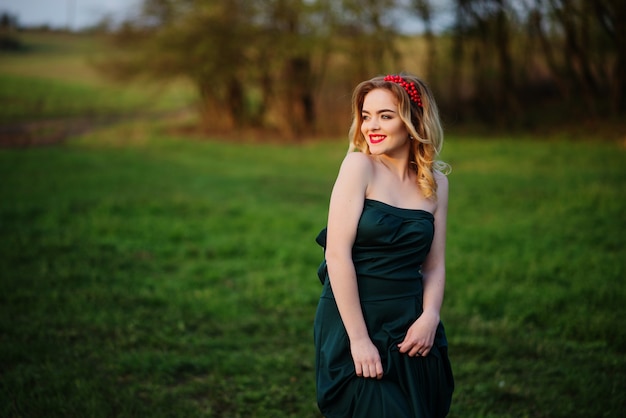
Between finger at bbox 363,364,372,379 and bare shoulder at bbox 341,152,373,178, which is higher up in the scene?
bare shoulder at bbox 341,152,373,178

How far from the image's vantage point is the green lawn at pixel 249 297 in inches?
161

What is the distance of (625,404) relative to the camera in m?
3.94

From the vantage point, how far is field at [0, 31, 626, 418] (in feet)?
13.4

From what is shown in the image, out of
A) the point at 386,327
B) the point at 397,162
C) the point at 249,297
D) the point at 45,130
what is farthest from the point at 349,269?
the point at 45,130

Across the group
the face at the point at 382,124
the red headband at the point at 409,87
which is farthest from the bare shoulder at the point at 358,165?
the red headband at the point at 409,87

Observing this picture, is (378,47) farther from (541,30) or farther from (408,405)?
(408,405)

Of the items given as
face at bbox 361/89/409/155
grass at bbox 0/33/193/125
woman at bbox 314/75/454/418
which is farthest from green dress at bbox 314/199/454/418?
grass at bbox 0/33/193/125

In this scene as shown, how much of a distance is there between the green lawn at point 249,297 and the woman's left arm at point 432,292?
1643 mm

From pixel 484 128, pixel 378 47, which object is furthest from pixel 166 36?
pixel 484 128

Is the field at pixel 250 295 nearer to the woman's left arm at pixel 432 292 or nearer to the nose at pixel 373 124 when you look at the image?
the woman's left arm at pixel 432 292

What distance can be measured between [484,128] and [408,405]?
19.5 meters

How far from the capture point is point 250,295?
6160mm

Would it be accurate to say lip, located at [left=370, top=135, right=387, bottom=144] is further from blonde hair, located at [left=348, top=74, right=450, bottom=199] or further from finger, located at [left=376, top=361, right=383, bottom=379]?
finger, located at [left=376, top=361, right=383, bottom=379]

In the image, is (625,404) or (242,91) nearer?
(625,404)
